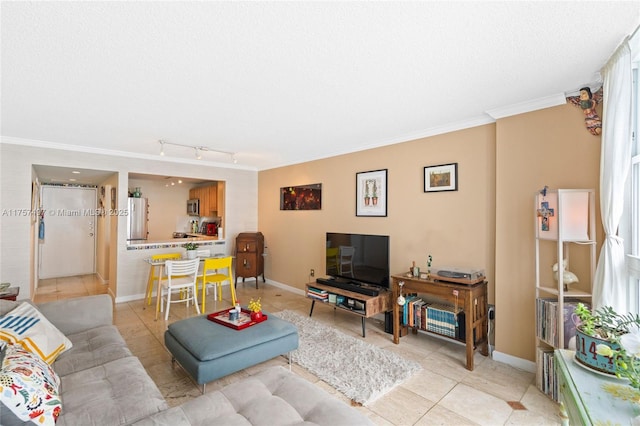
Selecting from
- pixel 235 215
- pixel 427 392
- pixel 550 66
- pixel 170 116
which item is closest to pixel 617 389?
pixel 427 392

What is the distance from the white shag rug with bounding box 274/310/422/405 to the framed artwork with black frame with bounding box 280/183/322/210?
2.24 m

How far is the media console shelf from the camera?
9.07 feet

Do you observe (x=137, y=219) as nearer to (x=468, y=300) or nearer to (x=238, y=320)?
Result: (x=238, y=320)

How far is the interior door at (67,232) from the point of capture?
21.9ft

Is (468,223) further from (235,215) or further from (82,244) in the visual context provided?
(82,244)

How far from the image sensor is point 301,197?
537 centimetres

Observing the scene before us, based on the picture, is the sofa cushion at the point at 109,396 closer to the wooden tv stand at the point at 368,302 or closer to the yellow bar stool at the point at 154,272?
the wooden tv stand at the point at 368,302

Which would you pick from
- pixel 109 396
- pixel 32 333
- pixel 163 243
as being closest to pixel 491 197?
pixel 109 396

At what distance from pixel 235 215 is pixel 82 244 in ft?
13.3

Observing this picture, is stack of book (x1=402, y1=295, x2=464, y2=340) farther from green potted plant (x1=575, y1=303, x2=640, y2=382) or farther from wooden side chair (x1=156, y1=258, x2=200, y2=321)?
wooden side chair (x1=156, y1=258, x2=200, y2=321)

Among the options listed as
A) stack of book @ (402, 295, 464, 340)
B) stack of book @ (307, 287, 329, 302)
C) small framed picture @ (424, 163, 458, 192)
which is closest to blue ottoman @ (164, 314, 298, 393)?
stack of book @ (307, 287, 329, 302)

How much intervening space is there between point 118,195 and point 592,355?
580 centimetres

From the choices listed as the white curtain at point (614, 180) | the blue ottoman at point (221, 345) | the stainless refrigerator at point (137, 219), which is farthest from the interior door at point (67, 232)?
the white curtain at point (614, 180)

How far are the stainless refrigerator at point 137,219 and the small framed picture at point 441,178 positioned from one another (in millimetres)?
5803
